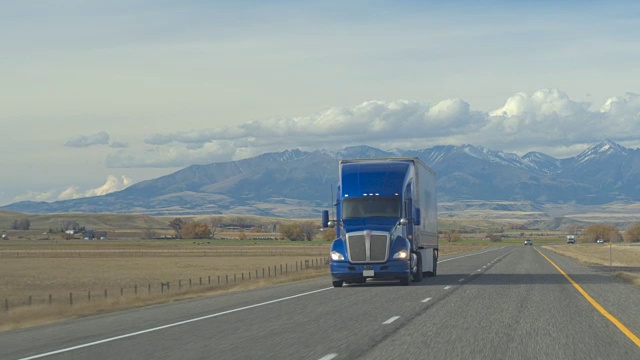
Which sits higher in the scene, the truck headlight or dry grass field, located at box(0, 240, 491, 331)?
the truck headlight

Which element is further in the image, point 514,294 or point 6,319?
point 514,294

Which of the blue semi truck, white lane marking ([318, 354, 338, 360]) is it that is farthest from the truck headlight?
white lane marking ([318, 354, 338, 360])

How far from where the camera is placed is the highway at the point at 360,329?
15344mm

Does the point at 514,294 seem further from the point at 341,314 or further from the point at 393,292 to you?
the point at 341,314

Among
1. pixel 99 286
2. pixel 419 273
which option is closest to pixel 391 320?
pixel 419 273

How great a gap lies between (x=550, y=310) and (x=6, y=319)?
1394 centimetres

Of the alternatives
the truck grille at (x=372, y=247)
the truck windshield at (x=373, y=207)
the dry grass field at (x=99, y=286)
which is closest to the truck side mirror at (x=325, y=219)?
the truck windshield at (x=373, y=207)

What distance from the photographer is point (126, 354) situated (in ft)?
50.7

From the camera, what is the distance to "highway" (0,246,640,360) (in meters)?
15.3

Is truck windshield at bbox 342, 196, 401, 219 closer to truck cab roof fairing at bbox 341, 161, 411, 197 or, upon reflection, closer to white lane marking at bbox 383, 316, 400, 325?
truck cab roof fairing at bbox 341, 161, 411, 197

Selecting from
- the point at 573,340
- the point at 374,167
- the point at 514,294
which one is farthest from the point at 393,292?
the point at 573,340

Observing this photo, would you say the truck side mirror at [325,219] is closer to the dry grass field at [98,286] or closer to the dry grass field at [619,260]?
the dry grass field at [98,286]

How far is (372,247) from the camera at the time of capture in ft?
110

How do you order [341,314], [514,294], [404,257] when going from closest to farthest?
1. [341,314]
2. [514,294]
3. [404,257]
